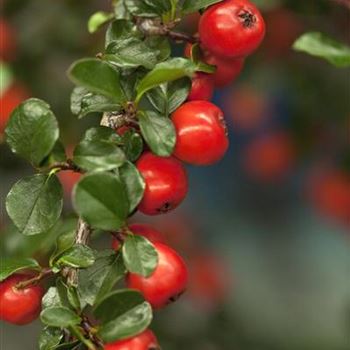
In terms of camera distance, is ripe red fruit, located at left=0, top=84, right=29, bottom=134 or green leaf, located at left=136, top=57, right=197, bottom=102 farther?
ripe red fruit, located at left=0, top=84, right=29, bottom=134

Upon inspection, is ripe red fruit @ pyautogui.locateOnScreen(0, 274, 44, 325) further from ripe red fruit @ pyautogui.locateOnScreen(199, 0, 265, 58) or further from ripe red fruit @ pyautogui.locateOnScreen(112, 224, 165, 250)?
ripe red fruit @ pyautogui.locateOnScreen(199, 0, 265, 58)

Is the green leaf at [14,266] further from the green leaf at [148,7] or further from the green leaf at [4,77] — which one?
the green leaf at [4,77]

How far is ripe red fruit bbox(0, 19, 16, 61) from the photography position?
133cm

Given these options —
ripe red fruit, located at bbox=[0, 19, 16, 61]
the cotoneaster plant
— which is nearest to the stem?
the cotoneaster plant

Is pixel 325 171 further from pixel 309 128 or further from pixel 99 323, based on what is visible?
pixel 99 323

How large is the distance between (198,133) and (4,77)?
1.88 feet

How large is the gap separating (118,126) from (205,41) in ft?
0.42

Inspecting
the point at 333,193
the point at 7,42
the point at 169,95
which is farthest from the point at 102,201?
the point at 333,193

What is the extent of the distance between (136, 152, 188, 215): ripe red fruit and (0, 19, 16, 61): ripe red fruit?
686 mm

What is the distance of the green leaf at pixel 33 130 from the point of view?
0.70 m

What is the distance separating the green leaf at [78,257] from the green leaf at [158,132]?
0.11 metres

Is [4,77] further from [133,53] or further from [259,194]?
[259,194]

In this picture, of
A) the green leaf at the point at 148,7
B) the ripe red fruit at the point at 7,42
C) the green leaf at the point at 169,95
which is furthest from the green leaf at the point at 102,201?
the ripe red fruit at the point at 7,42

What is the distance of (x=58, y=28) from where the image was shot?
4.72ft
